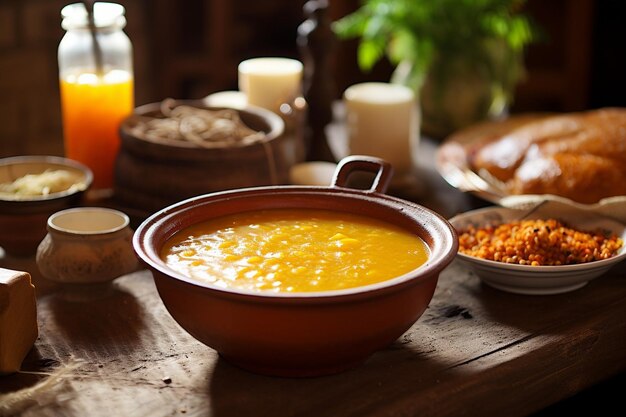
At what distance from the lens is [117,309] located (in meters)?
1.65

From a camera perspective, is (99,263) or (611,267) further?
(611,267)

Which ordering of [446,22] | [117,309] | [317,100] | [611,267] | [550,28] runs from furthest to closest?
[550,28] → [446,22] → [317,100] → [611,267] → [117,309]

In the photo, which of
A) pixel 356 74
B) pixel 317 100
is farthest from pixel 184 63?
pixel 317 100

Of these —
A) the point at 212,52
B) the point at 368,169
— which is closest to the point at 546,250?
the point at 368,169

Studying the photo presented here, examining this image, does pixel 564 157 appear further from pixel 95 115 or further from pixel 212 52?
pixel 212 52

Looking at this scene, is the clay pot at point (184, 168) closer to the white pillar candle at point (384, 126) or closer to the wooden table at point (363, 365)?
the wooden table at point (363, 365)

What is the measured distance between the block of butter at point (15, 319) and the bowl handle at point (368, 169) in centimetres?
58

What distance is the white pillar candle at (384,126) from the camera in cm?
241

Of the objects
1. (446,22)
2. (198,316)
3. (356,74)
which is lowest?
(356,74)

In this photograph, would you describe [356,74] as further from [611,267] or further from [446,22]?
[611,267]

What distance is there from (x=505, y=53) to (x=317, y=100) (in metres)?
0.74

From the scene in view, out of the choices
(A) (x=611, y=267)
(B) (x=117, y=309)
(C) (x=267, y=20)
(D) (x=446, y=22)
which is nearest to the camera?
(B) (x=117, y=309)

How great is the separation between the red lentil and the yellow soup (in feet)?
0.97

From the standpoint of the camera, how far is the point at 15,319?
1412mm
